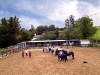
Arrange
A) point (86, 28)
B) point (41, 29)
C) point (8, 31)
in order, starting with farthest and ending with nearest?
point (41, 29) → point (86, 28) → point (8, 31)

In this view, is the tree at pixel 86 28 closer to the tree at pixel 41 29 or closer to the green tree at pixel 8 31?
the green tree at pixel 8 31

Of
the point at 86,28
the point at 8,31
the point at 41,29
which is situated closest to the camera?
the point at 8,31

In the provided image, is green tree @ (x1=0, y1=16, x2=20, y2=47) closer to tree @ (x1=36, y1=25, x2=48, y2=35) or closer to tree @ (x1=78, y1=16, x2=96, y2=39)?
tree @ (x1=78, y1=16, x2=96, y2=39)

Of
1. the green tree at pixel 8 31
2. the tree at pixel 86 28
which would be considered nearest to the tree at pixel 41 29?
the tree at pixel 86 28

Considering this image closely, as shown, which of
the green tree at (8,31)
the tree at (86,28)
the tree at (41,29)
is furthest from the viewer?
the tree at (41,29)

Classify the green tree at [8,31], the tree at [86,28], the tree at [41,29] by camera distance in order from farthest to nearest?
the tree at [41,29]
the tree at [86,28]
the green tree at [8,31]

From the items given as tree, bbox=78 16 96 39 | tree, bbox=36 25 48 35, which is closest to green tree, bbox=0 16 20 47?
tree, bbox=78 16 96 39

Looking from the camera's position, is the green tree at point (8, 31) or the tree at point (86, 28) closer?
the green tree at point (8, 31)

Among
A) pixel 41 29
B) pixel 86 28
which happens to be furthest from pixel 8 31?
pixel 41 29

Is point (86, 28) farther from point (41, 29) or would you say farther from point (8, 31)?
point (41, 29)

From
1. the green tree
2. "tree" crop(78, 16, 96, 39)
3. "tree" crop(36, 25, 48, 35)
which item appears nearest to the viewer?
the green tree

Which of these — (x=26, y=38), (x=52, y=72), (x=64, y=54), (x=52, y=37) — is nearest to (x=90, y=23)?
(x=52, y=37)

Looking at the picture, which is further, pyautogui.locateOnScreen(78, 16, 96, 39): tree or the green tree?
pyautogui.locateOnScreen(78, 16, 96, 39): tree

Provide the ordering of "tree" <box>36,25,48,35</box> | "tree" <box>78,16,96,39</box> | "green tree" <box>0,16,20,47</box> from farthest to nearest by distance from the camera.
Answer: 1. "tree" <box>36,25,48,35</box>
2. "tree" <box>78,16,96,39</box>
3. "green tree" <box>0,16,20,47</box>
